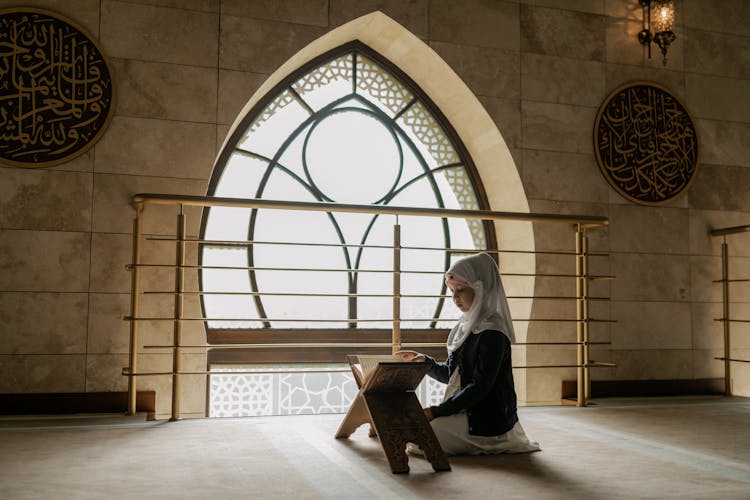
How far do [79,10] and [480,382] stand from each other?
3.30 metres

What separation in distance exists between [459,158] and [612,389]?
204 cm

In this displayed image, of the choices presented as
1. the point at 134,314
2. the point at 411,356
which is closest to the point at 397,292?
the point at 411,356

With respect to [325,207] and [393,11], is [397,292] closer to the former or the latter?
[325,207]

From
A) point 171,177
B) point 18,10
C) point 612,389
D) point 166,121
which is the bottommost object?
point 612,389

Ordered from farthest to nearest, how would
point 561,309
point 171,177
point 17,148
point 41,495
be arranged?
point 561,309, point 171,177, point 17,148, point 41,495

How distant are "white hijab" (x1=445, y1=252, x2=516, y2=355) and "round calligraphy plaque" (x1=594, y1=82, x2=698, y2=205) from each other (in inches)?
108

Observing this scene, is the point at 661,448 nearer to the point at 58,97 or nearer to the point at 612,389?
the point at 612,389

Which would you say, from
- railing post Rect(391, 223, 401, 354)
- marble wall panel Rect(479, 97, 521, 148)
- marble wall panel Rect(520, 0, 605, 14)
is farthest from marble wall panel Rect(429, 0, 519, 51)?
railing post Rect(391, 223, 401, 354)

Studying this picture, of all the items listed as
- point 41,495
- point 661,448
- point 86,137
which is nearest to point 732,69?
point 661,448

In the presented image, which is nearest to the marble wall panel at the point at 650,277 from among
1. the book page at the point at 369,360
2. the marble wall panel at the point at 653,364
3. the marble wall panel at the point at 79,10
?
the marble wall panel at the point at 653,364

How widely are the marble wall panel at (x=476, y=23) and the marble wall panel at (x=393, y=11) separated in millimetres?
68

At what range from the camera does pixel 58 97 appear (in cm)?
451

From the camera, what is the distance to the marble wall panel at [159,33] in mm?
4613

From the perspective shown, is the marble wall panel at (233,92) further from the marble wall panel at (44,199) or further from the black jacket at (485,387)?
the black jacket at (485,387)
